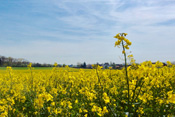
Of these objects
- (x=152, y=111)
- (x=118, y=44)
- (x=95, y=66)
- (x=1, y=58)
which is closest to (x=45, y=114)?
(x=95, y=66)

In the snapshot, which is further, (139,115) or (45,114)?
(45,114)

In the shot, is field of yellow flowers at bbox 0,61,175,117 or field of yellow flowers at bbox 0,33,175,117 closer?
field of yellow flowers at bbox 0,33,175,117

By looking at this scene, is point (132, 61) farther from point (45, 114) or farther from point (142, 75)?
point (45, 114)

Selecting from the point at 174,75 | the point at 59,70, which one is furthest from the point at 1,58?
the point at 174,75

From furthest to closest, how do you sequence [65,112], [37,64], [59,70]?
[37,64]
[59,70]
[65,112]

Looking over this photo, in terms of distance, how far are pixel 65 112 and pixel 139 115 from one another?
170cm

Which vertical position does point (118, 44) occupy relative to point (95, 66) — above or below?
above

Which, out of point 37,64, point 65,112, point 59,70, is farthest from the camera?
point 37,64

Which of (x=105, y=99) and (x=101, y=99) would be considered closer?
(x=105, y=99)

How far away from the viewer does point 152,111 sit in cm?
377

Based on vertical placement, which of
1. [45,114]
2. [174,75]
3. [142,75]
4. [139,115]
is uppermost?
[142,75]

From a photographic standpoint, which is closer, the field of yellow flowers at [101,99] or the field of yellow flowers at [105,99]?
the field of yellow flowers at [105,99]

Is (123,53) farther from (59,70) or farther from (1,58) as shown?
(1,58)

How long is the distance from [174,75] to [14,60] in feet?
179
